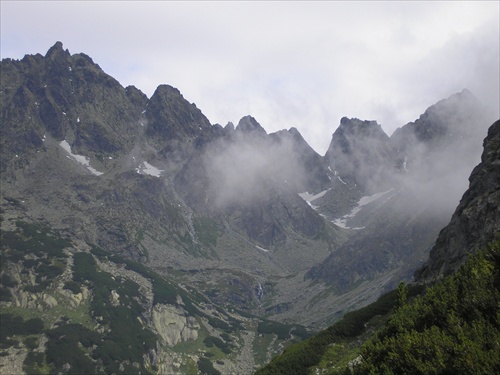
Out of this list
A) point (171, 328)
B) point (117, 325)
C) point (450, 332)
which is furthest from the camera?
point (171, 328)

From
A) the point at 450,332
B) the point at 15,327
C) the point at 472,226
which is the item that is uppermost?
the point at 15,327

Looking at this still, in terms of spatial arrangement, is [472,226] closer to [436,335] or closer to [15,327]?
[436,335]

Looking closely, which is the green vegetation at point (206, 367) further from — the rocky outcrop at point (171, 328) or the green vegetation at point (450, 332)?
the green vegetation at point (450, 332)

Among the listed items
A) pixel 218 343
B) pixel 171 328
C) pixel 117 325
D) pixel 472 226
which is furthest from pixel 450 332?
pixel 171 328

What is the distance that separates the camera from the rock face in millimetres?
49094

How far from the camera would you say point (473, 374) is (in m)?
19.2

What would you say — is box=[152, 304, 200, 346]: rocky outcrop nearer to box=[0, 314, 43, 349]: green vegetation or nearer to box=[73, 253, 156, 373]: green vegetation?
box=[73, 253, 156, 373]: green vegetation

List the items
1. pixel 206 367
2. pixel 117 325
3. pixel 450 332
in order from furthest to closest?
pixel 117 325
pixel 206 367
pixel 450 332

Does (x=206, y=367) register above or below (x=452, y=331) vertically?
below

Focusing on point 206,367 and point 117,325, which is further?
point 117,325

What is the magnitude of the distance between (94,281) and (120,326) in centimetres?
3169

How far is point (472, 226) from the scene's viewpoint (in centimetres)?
5403

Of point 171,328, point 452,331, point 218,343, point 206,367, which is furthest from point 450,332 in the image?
point 171,328

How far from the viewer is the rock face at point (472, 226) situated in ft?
161
